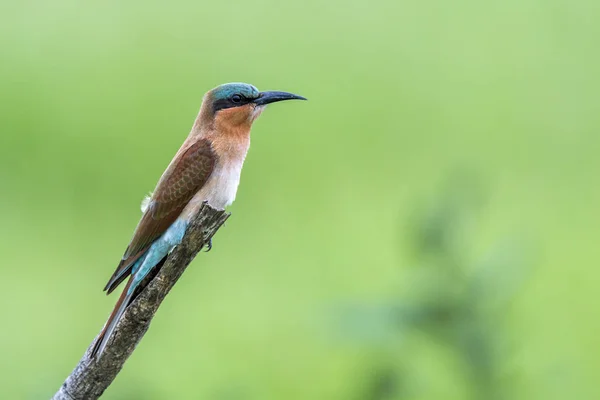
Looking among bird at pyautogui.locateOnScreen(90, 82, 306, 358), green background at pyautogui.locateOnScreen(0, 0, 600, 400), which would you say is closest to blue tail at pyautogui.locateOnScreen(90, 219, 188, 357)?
bird at pyautogui.locateOnScreen(90, 82, 306, 358)

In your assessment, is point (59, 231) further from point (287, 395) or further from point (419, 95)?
point (419, 95)

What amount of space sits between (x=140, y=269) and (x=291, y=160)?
17.7 feet

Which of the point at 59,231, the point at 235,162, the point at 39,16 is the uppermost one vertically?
the point at 235,162

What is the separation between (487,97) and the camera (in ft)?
29.0

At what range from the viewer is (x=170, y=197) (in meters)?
2.87

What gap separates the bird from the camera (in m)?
2.70

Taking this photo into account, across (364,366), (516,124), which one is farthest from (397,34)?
(364,366)

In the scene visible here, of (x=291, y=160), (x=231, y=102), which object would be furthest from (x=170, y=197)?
(x=291, y=160)

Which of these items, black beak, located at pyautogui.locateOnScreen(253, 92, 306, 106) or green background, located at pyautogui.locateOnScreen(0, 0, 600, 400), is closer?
black beak, located at pyautogui.locateOnScreen(253, 92, 306, 106)

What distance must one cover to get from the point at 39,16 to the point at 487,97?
3759 millimetres

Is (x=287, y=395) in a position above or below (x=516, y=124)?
below

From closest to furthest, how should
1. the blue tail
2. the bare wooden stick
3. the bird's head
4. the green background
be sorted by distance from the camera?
the bare wooden stick < the blue tail < the bird's head < the green background

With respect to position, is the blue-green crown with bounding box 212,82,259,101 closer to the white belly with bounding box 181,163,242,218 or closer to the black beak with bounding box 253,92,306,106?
the black beak with bounding box 253,92,306,106

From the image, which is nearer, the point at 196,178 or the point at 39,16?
the point at 196,178
